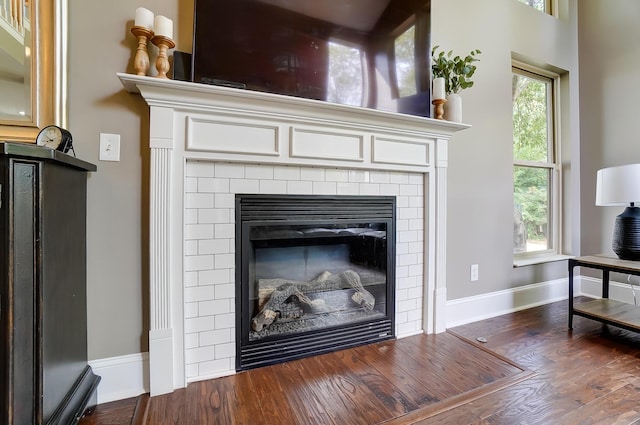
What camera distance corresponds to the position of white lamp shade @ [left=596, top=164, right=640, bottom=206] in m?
2.00

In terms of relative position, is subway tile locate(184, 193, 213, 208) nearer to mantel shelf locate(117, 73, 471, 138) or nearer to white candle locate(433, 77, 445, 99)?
mantel shelf locate(117, 73, 471, 138)

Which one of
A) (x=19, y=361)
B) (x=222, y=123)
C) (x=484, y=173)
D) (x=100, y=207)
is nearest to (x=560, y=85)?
(x=484, y=173)

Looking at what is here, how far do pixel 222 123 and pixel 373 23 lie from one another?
3.61 feet

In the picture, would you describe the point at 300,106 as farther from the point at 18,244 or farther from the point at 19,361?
the point at 19,361

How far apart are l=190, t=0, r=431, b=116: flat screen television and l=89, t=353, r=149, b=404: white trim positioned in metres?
1.36

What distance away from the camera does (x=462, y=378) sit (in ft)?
4.97

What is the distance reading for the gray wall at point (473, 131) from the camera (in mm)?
1368

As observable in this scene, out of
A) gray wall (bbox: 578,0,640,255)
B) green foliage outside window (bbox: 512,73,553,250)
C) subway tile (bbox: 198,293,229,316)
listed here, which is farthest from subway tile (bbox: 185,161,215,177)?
gray wall (bbox: 578,0,640,255)

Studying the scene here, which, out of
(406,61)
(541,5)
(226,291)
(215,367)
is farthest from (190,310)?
(541,5)

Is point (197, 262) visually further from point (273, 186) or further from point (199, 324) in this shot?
point (273, 186)

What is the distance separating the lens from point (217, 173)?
5.03 ft

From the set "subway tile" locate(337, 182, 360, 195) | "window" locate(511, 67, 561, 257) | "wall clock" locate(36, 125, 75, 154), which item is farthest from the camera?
"window" locate(511, 67, 561, 257)

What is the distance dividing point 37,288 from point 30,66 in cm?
94

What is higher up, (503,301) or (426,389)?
(503,301)
